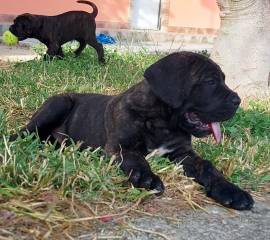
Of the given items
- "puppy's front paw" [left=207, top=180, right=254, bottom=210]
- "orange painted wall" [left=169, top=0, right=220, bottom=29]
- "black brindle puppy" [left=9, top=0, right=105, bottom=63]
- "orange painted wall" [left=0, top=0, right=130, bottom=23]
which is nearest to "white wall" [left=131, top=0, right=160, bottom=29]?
"orange painted wall" [left=169, top=0, right=220, bottom=29]

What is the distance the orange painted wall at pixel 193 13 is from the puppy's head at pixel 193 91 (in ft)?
50.5

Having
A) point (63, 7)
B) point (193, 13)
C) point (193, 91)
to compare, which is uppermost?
point (193, 91)

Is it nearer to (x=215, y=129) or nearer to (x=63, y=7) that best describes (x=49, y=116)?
(x=215, y=129)

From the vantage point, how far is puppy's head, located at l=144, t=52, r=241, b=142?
386 centimetres

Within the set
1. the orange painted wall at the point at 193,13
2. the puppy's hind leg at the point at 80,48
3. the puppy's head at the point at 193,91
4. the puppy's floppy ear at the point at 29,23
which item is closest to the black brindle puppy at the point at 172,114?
the puppy's head at the point at 193,91

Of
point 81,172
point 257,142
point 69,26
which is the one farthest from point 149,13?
point 81,172

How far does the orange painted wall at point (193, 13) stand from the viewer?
19.2 m

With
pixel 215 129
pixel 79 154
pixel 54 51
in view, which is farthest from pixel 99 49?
pixel 79 154

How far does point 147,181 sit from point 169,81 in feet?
2.54

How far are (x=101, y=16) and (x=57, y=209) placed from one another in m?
14.9

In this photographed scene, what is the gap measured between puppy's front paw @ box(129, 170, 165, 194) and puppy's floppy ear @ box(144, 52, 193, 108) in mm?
621

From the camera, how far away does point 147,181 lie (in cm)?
341

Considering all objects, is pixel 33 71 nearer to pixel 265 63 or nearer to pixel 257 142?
pixel 265 63

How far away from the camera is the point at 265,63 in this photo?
7.72 meters
